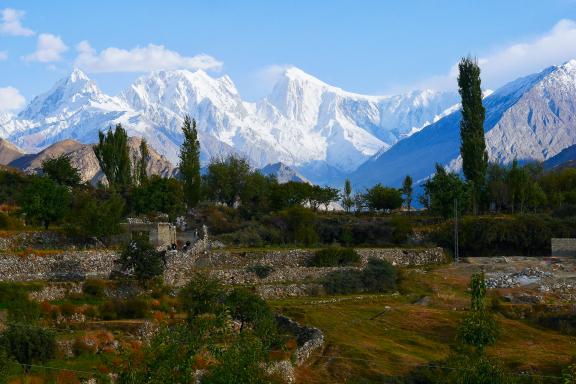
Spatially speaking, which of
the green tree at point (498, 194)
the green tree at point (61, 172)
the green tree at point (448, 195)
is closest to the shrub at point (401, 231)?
the green tree at point (448, 195)

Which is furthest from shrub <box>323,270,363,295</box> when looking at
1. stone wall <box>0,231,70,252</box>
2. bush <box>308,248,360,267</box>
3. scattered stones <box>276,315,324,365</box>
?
stone wall <box>0,231,70,252</box>

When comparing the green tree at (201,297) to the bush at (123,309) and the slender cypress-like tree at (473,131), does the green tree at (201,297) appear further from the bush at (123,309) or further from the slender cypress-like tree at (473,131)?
the slender cypress-like tree at (473,131)

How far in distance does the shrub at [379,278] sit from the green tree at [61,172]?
45528 mm

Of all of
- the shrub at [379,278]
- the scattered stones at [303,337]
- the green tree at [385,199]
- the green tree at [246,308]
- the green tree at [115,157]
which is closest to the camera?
the scattered stones at [303,337]

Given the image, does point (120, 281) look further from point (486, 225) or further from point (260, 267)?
point (486, 225)

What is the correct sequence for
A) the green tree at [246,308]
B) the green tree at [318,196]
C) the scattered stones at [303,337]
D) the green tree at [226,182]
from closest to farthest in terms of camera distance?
the scattered stones at [303,337]
the green tree at [246,308]
the green tree at [226,182]
the green tree at [318,196]

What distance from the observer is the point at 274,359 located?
34531 mm

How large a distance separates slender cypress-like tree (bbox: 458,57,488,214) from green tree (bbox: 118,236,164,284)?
47353 millimetres

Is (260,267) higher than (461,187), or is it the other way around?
(461,187)

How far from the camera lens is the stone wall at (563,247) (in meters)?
71.4

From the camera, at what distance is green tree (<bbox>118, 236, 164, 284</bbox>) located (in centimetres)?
5184

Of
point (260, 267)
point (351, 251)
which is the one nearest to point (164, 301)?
point (260, 267)

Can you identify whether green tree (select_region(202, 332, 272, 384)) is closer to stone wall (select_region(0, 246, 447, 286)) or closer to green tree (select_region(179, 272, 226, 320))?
green tree (select_region(179, 272, 226, 320))

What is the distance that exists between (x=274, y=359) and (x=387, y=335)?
12.1 metres
